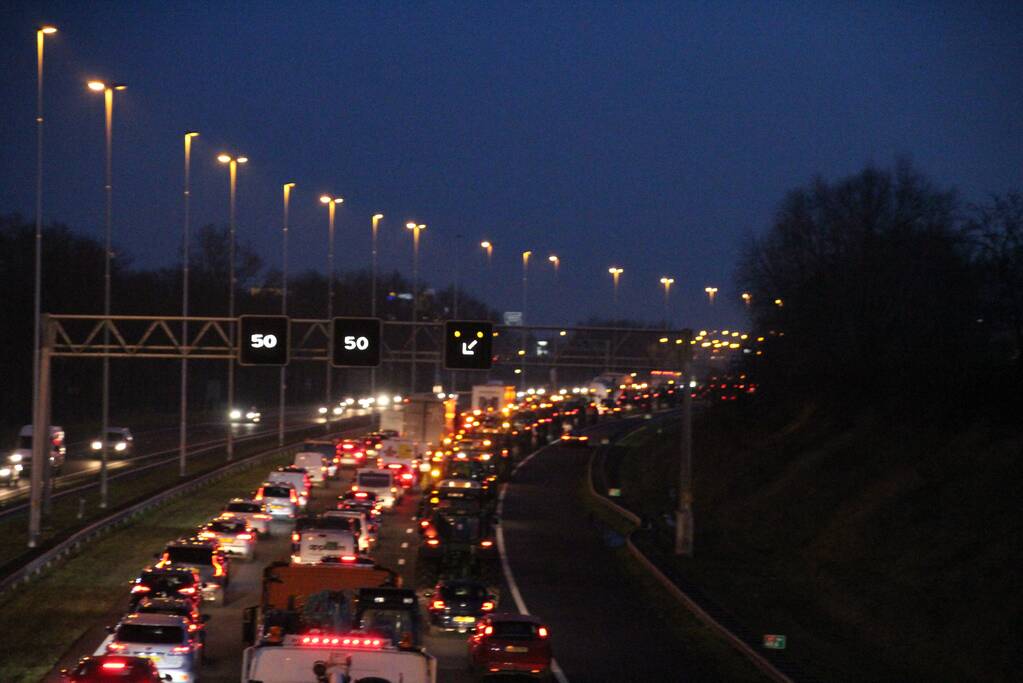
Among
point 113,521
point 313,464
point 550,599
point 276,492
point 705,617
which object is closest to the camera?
point 705,617

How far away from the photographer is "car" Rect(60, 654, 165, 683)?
710 inches

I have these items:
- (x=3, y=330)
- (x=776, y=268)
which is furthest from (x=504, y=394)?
(x=3, y=330)

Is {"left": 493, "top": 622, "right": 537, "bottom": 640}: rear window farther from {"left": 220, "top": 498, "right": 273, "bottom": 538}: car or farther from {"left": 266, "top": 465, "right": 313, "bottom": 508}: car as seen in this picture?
{"left": 266, "top": 465, "right": 313, "bottom": 508}: car

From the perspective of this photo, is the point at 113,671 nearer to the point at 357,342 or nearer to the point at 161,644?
the point at 161,644

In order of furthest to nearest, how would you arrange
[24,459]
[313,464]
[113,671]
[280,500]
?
[24,459] → [313,464] → [280,500] → [113,671]

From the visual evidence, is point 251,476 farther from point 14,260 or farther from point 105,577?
point 14,260

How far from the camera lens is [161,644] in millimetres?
20859

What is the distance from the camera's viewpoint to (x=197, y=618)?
23.7m

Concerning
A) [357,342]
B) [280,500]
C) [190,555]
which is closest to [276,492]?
[280,500]

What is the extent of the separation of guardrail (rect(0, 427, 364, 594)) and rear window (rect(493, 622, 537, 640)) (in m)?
12.6

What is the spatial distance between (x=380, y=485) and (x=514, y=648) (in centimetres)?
3156

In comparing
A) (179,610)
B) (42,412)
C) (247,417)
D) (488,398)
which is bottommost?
(179,610)

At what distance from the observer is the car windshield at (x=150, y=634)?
68.6 feet

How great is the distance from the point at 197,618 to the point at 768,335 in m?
57.5
